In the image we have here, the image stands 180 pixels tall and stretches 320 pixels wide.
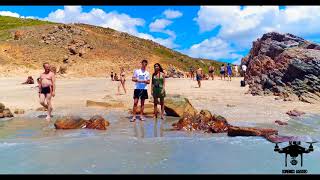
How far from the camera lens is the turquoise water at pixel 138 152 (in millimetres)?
6684

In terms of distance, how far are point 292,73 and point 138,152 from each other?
472 inches

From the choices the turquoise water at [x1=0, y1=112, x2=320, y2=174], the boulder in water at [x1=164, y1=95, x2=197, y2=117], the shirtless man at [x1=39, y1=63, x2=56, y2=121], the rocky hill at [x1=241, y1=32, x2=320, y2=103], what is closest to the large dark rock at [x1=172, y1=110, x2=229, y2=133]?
the turquoise water at [x1=0, y1=112, x2=320, y2=174]

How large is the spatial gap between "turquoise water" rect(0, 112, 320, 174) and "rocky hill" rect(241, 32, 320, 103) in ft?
21.8

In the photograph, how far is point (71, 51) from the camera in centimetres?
5188

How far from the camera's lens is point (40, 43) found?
176 ft

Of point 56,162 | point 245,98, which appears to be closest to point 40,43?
point 245,98

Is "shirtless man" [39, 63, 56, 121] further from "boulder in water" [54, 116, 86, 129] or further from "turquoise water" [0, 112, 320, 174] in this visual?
"boulder in water" [54, 116, 86, 129]

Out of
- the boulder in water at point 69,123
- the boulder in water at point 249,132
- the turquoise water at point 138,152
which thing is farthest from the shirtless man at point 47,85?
the boulder in water at point 249,132

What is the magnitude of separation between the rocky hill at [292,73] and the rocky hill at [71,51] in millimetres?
26031

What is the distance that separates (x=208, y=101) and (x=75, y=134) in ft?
28.8

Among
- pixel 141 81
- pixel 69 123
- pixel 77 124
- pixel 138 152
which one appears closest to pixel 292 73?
pixel 141 81

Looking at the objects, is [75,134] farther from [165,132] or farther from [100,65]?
[100,65]

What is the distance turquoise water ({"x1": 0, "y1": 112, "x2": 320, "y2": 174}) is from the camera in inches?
263

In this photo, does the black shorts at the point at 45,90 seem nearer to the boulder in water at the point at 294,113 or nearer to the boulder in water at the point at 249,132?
the boulder in water at the point at 249,132
